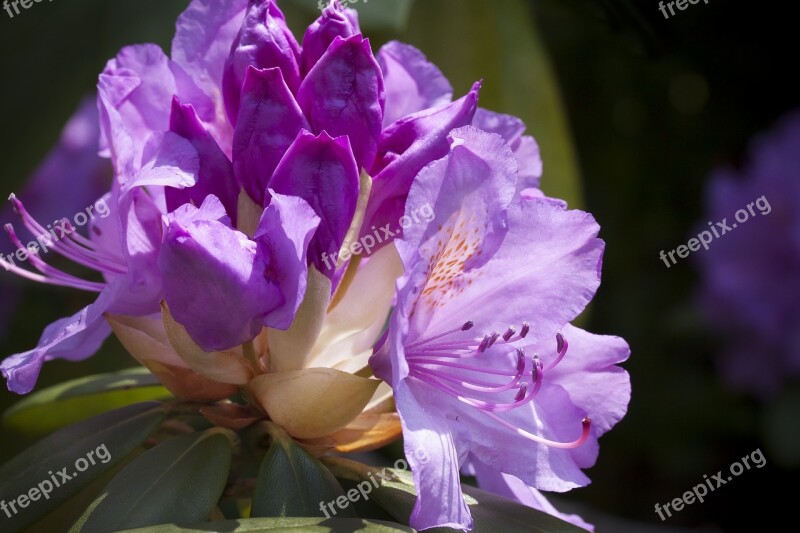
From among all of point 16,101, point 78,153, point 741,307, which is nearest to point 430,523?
point 16,101

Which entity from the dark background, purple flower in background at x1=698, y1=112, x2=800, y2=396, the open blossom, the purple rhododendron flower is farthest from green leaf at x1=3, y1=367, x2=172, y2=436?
purple flower in background at x1=698, y1=112, x2=800, y2=396

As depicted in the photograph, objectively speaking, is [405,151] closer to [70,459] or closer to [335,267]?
[335,267]

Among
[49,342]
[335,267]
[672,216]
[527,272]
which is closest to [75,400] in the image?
[49,342]

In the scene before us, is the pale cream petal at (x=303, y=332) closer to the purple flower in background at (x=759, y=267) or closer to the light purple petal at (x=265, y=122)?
the light purple petal at (x=265, y=122)

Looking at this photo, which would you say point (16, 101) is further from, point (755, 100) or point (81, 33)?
point (755, 100)
